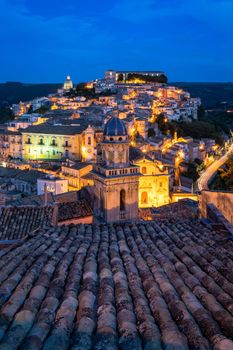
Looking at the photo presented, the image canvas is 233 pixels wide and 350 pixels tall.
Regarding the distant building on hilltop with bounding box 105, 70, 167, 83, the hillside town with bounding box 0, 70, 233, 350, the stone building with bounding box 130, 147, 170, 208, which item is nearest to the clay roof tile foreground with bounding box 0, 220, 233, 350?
the hillside town with bounding box 0, 70, 233, 350

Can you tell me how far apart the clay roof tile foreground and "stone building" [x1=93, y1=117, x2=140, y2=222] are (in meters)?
13.5

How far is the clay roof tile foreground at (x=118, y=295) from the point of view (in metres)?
3.20

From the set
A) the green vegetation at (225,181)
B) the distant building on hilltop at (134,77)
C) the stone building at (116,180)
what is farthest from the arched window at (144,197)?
the distant building on hilltop at (134,77)

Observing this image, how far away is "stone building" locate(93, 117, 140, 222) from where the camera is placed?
20797 mm

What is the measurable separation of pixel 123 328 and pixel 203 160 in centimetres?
5378

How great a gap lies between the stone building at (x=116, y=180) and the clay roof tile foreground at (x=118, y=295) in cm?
1350

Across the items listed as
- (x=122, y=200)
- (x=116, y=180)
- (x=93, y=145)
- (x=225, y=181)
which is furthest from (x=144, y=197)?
(x=116, y=180)

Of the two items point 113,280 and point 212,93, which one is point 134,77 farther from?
point 113,280

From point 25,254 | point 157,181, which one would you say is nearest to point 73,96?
point 157,181

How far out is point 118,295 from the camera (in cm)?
429

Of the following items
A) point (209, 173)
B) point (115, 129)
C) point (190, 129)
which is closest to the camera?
point (115, 129)

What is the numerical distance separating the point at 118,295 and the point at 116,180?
16615mm

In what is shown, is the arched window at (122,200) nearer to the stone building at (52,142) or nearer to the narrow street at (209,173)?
the narrow street at (209,173)

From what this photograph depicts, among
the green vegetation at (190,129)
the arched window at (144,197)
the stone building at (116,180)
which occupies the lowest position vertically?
the arched window at (144,197)
